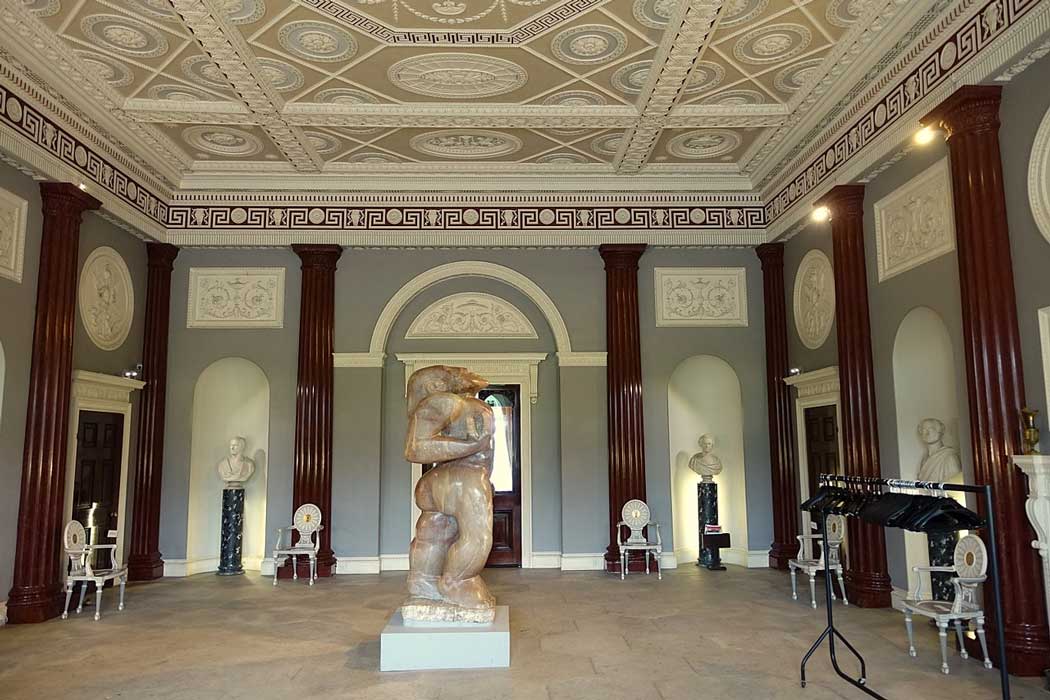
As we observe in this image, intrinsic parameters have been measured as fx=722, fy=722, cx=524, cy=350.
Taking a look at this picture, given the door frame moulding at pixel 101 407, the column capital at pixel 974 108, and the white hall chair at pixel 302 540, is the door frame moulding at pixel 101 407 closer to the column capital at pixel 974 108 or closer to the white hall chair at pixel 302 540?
the white hall chair at pixel 302 540

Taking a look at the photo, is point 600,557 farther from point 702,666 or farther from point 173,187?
point 173,187

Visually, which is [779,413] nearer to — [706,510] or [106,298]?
[706,510]

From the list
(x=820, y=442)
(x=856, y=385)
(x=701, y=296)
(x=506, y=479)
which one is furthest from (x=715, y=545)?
(x=701, y=296)

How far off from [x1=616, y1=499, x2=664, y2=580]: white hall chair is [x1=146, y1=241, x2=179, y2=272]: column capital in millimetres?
6545

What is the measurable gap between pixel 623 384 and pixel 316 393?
12.6 ft

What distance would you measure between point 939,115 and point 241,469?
27.1 feet

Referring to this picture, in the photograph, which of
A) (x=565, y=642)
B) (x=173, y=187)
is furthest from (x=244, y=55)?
(x=565, y=642)

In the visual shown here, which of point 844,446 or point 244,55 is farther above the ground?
point 244,55

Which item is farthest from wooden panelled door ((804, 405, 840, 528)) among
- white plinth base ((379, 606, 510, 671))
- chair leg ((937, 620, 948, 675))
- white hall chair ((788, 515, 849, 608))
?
→ white plinth base ((379, 606, 510, 671))

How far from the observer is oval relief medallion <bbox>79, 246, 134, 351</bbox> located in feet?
25.7

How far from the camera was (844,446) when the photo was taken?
7320 mm

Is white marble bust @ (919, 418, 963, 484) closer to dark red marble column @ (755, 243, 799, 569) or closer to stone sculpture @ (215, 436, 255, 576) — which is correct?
dark red marble column @ (755, 243, 799, 569)

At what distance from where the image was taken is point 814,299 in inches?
332

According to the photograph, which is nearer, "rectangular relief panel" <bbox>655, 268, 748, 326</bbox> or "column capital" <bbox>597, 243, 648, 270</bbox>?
"column capital" <bbox>597, 243, 648, 270</bbox>
